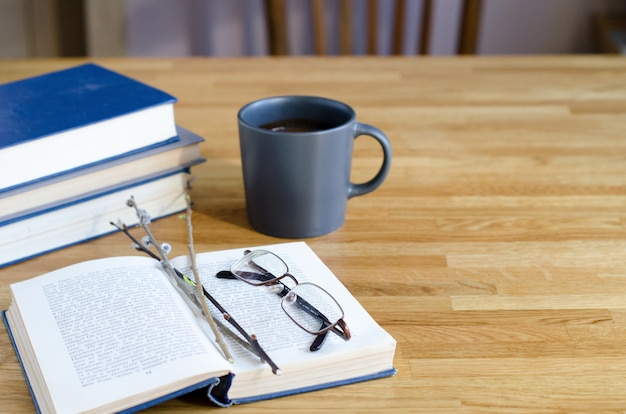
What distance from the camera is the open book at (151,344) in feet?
1.91

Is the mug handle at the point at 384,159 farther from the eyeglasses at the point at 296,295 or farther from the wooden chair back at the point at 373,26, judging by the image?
the wooden chair back at the point at 373,26

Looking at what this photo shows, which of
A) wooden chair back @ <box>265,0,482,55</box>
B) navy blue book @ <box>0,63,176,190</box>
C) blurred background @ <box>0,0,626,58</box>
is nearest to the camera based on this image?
navy blue book @ <box>0,63,176,190</box>

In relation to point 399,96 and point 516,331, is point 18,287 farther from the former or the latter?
point 399,96

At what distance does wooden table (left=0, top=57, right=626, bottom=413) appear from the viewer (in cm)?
65

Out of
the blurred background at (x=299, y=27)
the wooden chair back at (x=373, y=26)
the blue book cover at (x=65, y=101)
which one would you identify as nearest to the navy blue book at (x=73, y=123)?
the blue book cover at (x=65, y=101)

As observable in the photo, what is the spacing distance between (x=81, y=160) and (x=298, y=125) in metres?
0.25

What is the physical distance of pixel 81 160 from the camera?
0.83 metres

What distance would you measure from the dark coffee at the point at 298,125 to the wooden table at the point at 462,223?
121 mm

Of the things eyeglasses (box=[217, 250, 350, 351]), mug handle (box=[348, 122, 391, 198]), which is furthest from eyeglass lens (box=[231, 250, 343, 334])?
mug handle (box=[348, 122, 391, 198])

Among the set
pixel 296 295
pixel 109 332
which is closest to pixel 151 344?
pixel 109 332

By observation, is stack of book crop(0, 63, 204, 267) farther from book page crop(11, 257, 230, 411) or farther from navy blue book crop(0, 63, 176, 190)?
book page crop(11, 257, 230, 411)

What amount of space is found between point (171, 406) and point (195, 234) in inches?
12.1

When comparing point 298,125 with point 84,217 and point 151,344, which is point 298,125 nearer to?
point 84,217

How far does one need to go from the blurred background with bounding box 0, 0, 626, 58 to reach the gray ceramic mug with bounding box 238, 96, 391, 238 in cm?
171
